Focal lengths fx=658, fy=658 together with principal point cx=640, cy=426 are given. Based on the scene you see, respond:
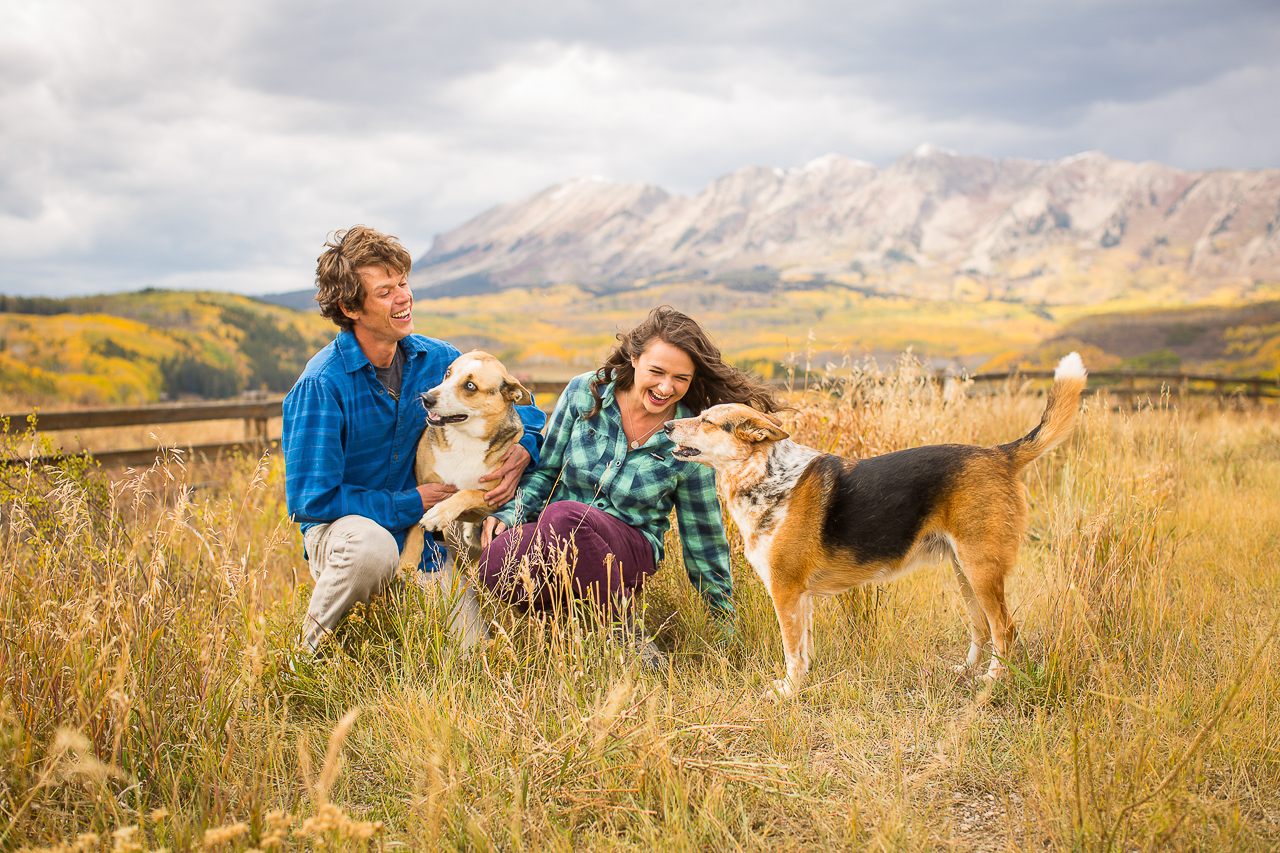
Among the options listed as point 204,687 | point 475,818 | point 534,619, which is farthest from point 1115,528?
point 204,687

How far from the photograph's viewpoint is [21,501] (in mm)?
3730

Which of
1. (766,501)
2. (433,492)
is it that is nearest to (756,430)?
(766,501)

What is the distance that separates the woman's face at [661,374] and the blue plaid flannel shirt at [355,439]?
810mm

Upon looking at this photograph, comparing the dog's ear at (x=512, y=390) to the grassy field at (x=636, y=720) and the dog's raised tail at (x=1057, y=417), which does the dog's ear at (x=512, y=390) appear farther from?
the dog's raised tail at (x=1057, y=417)

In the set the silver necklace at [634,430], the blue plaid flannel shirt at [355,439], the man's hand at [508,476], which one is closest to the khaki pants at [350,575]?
the blue plaid flannel shirt at [355,439]

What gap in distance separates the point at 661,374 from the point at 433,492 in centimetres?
137

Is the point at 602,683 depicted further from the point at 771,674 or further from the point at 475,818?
the point at 771,674

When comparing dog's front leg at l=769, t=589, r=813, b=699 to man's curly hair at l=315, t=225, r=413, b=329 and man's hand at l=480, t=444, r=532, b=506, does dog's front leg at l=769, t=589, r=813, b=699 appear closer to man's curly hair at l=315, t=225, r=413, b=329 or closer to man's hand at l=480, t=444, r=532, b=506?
man's hand at l=480, t=444, r=532, b=506

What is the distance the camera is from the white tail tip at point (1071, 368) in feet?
9.91

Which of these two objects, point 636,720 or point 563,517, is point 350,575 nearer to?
point 563,517

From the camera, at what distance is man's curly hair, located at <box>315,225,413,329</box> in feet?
10.7

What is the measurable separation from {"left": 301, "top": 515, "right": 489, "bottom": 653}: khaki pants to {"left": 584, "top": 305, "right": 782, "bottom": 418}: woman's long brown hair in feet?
4.03

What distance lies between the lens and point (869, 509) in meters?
3.03

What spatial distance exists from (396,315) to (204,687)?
1.84 m
